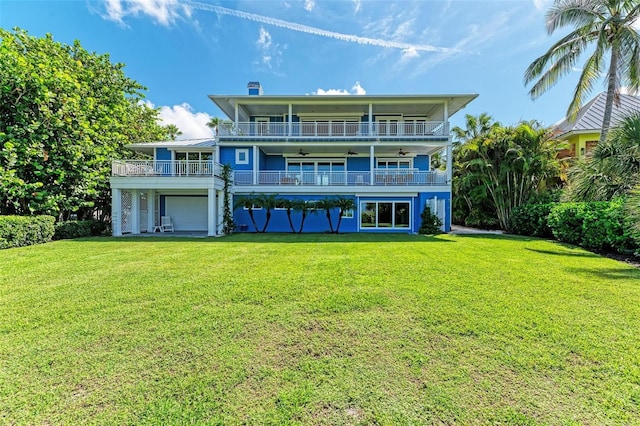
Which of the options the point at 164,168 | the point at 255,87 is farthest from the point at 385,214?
the point at 164,168

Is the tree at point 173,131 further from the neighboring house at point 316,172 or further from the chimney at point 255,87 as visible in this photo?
the chimney at point 255,87

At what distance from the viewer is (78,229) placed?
1335 centimetres

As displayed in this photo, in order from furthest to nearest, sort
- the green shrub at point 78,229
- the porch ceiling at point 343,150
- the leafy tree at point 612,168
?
the porch ceiling at point 343,150, the green shrub at point 78,229, the leafy tree at point 612,168

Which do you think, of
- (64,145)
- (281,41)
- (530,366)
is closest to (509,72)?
(281,41)

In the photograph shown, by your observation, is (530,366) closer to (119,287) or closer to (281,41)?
(119,287)

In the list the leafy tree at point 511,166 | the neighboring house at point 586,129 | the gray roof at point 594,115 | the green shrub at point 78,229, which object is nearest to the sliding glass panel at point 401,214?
the leafy tree at point 511,166

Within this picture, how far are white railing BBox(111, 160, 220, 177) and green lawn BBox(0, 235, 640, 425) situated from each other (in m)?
9.26

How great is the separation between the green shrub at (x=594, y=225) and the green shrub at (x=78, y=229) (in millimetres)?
19714

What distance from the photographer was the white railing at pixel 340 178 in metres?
16.5

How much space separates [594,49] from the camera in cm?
1377

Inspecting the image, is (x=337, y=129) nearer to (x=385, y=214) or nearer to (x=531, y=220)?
(x=385, y=214)

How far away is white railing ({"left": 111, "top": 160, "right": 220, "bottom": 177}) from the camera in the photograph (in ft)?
47.5

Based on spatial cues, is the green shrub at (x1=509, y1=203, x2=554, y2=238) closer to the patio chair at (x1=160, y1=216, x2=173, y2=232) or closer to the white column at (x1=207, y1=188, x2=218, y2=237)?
the white column at (x1=207, y1=188, x2=218, y2=237)

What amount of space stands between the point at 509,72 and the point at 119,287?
2005 cm
